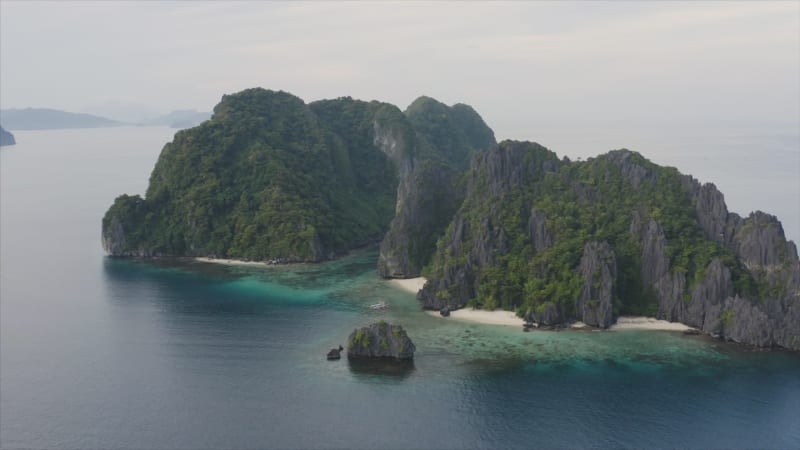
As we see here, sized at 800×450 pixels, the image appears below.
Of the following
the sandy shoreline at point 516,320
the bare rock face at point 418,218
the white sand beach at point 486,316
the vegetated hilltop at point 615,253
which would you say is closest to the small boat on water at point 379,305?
the vegetated hilltop at point 615,253

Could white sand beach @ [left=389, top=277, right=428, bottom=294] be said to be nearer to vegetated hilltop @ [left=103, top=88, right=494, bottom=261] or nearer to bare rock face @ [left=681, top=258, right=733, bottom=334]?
vegetated hilltop @ [left=103, top=88, right=494, bottom=261]

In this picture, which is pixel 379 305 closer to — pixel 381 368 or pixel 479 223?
pixel 479 223

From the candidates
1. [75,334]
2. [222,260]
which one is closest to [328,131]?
[222,260]

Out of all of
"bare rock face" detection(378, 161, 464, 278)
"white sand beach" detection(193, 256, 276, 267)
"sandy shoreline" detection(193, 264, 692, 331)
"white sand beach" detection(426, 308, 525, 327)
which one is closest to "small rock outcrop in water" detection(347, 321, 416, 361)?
"white sand beach" detection(426, 308, 525, 327)

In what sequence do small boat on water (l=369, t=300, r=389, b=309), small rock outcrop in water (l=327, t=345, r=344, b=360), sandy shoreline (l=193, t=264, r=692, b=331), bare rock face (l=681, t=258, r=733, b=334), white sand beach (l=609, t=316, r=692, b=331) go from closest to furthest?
small rock outcrop in water (l=327, t=345, r=344, b=360), bare rock face (l=681, t=258, r=733, b=334), white sand beach (l=609, t=316, r=692, b=331), sandy shoreline (l=193, t=264, r=692, b=331), small boat on water (l=369, t=300, r=389, b=309)

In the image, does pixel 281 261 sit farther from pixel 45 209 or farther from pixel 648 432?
pixel 45 209

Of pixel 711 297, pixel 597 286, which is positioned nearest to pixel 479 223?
pixel 597 286

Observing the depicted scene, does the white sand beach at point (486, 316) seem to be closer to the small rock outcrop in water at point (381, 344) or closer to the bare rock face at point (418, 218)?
the small rock outcrop in water at point (381, 344)
